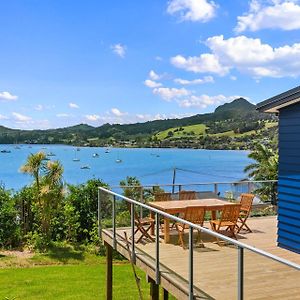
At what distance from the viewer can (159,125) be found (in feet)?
363

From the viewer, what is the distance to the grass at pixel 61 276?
1253 cm

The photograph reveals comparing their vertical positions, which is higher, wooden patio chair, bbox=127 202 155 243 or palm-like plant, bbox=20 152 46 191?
palm-like plant, bbox=20 152 46 191

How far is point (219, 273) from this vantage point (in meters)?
5.27

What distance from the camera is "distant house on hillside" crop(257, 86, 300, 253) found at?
8312mm

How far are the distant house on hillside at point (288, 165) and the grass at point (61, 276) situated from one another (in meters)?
5.20

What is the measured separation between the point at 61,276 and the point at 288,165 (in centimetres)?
813

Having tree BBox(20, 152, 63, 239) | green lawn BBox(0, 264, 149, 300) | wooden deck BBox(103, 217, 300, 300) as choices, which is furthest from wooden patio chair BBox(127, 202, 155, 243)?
tree BBox(20, 152, 63, 239)

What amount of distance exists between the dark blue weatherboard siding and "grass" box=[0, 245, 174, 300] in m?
5.17

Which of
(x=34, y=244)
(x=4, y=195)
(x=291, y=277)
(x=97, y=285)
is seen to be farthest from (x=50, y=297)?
(x=291, y=277)

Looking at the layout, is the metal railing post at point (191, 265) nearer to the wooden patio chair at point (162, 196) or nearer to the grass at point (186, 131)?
the wooden patio chair at point (162, 196)

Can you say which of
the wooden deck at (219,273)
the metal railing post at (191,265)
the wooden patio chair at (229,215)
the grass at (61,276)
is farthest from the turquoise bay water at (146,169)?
the metal railing post at (191,265)

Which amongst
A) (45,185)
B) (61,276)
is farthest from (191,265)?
(45,185)

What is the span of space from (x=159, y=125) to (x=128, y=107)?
2429cm

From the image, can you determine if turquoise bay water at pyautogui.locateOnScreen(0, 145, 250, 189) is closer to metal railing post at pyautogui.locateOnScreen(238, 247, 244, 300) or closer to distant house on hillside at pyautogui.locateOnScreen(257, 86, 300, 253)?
distant house on hillside at pyautogui.locateOnScreen(257, 86, 300, 253)
